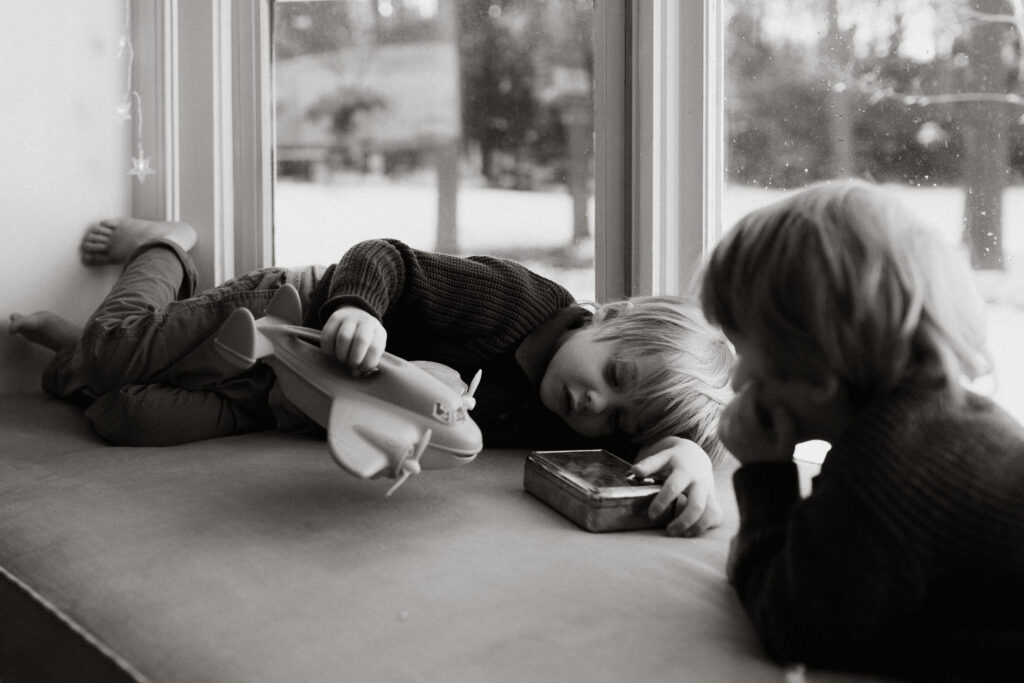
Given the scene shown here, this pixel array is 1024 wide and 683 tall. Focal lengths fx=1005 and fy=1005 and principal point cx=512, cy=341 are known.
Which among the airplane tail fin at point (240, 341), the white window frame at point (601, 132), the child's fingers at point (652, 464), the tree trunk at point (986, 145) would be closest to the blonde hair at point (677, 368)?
the child's fingers at point (652, 464)

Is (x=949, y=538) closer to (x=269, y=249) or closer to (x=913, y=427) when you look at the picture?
(x=913, y=427)

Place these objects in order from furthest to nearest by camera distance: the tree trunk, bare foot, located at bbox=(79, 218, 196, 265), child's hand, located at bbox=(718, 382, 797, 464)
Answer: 1. bare foot, located at bbox=(79, 218, 196, 265)
2. the tree trunk
3. child's hand, located at bbox=(718, 382, 797, 464)

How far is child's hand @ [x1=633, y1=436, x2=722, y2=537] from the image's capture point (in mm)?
917

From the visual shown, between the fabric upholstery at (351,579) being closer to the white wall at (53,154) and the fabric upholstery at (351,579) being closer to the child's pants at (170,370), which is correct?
the child's pants at (170,370)

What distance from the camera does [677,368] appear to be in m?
1.14

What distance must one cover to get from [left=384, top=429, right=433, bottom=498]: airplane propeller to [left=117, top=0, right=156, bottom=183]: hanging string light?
3.45 feet

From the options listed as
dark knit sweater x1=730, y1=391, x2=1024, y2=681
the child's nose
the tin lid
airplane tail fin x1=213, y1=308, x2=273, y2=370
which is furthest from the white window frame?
dark knit sweater x1=730, y1=391, x2=1024, y2=681

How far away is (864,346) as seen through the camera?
0.63 meters

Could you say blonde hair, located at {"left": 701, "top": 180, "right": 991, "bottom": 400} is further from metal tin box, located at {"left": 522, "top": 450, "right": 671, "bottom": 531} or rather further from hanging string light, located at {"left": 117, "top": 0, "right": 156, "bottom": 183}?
hanging string light, located at {"left": 117, "top": 0, "right": 156, "bottom": 183}

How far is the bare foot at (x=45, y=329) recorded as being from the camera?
1.58 metres

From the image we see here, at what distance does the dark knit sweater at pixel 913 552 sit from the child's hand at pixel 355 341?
48 centimetres

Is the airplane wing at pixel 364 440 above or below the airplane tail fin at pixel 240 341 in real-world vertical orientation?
below

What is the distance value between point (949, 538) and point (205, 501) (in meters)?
0.68

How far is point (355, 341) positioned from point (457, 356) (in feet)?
1.01
